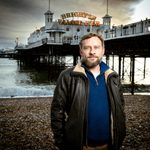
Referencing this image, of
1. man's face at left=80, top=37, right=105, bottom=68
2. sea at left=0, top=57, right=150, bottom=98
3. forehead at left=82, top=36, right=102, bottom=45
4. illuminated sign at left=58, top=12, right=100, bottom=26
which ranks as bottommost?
sea at left=0, top=57, right=150, bottom=98

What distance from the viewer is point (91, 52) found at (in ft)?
10.4

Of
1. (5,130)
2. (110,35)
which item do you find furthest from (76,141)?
(110,35)

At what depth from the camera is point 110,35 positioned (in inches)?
957

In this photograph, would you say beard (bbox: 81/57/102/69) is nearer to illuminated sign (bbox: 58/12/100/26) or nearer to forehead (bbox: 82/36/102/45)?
forehead (bbox: 82/36/102/45)

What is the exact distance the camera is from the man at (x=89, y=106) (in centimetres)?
303

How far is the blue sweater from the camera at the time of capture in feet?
9.95

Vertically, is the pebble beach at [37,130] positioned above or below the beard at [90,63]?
below

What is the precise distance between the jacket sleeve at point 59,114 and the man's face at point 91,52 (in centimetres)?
36

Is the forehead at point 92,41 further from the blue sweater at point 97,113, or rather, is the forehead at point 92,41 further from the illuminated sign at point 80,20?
the illuminated sign at point 80,20

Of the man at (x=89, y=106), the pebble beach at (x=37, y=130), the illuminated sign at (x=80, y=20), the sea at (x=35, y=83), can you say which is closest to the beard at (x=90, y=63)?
the man at (x=89, y=106)

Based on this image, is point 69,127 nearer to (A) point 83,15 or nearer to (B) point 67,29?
(B) point 67,29

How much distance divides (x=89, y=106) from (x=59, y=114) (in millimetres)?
372

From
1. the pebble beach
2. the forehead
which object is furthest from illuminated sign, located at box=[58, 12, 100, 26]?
the forehead

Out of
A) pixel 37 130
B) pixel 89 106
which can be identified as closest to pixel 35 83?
pixel 37 130
